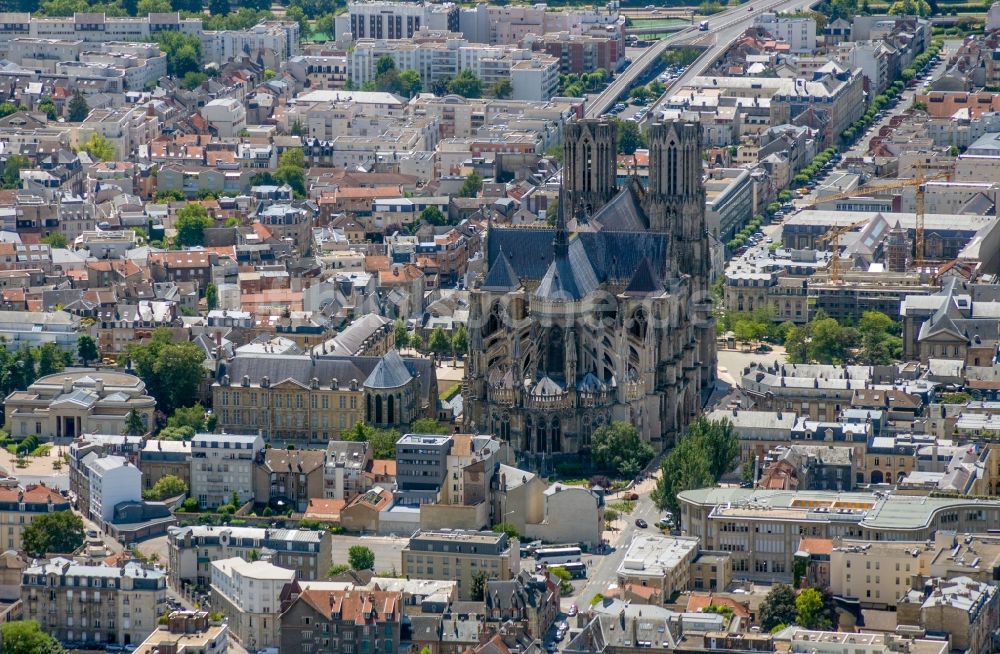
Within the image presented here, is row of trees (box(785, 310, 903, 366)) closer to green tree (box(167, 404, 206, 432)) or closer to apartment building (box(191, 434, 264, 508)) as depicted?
green tree (box(167, 404, 206, 432))

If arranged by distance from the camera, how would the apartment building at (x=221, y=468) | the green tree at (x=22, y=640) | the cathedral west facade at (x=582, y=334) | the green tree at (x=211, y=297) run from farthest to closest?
the green tree at (x=211, y=297), the cathedral west facade at (x=582, y=334), the apartment building at (x=221, y=468), the green tree at (x=22, y=640)

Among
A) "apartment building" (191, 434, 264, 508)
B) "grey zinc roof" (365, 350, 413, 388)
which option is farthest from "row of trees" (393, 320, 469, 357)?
"apartment building" (191, 434, 264, 508)

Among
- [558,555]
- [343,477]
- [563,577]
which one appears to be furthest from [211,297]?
[563,577]

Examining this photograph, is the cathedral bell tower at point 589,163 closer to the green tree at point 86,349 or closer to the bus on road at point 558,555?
the green tree at point 86,349

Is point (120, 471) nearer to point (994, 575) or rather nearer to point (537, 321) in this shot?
point (537, 321)

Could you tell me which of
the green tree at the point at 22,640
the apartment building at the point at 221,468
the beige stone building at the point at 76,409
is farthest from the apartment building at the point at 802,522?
the beige stone building at the point at 76,409

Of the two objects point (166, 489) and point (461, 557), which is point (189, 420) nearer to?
point (166, 489)

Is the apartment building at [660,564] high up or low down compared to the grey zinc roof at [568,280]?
down
